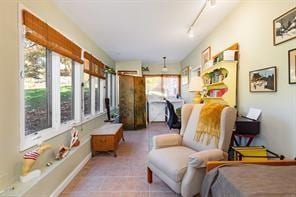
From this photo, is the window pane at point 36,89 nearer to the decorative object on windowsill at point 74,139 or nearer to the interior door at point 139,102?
the decorative object on windowsill at point 74,139

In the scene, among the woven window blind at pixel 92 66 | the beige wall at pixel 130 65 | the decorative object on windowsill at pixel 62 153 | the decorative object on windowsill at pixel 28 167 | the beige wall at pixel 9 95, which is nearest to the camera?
the beige wall at pixel 9 95

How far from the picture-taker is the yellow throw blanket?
2562mm

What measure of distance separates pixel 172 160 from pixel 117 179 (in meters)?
1.05

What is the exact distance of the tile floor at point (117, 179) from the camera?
2.64 m

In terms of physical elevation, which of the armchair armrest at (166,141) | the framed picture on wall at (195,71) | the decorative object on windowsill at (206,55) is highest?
the decorative object on windowsill at (206,55)

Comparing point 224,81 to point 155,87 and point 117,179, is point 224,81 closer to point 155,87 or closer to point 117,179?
point 117,179

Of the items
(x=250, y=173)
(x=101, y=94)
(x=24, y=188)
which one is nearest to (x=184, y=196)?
(x=250, y=173)

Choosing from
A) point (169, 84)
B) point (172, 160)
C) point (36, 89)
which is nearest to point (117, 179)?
point (172, 160)

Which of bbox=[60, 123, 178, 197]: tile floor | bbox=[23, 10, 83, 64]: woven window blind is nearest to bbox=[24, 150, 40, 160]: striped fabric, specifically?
bbox=[60, 123, 178, 197]: tile floor

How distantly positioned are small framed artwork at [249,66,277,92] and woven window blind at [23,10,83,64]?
99.4 inches

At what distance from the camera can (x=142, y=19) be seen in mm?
3676

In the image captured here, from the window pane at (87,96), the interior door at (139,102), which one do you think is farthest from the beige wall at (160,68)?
the window pane at (87,96)

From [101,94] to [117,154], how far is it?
2.22m

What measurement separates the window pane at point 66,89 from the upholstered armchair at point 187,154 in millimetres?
1545
